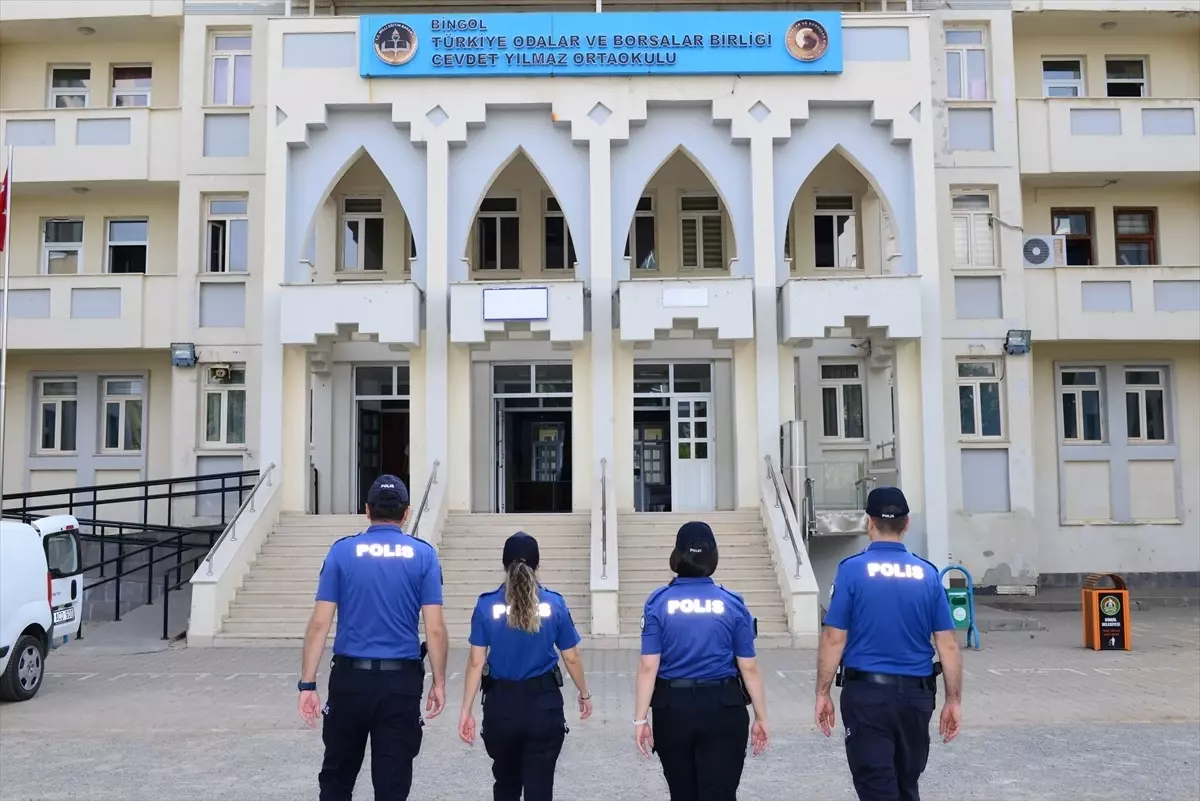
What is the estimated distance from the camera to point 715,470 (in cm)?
2061

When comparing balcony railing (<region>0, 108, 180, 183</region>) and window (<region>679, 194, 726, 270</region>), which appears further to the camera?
window (<region>679, 194, 726, 270</region>)

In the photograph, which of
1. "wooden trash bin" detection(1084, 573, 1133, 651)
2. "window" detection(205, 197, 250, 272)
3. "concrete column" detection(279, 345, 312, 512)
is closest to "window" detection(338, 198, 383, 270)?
"window" detection(205, 197, 250, 272)

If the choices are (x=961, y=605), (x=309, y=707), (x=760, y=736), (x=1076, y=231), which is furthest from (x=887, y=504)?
(x=1076, y=231)

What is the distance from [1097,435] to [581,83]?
1217cm

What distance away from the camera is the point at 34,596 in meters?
11.6

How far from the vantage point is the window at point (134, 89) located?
22750mm

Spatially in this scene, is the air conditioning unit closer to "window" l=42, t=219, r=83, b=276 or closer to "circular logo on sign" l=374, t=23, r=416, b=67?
"circular logo on sign" l=374, t=23, r=416, b=67

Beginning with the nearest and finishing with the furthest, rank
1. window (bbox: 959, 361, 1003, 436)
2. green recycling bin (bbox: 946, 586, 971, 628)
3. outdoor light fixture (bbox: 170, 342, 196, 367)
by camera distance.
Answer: green recycling bin (bbox: 946, 586, 971, 628)
outdoor light fixture (bbox: 170, 342, 196, 367)
window (bbox: 959, 361, 1003, 436)

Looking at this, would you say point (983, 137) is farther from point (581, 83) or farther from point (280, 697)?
point (280, 697)

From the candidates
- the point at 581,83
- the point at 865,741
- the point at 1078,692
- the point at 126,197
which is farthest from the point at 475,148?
the point at 865,741

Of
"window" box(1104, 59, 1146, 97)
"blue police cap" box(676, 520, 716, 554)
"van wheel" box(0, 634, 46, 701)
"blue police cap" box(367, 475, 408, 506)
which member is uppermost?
"window" box(1104, 59, 1146, 97)

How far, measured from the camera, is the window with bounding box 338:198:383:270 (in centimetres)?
2161

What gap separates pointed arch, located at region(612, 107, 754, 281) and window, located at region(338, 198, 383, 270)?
5.33 metres

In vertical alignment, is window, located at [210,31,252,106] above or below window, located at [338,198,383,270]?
above
